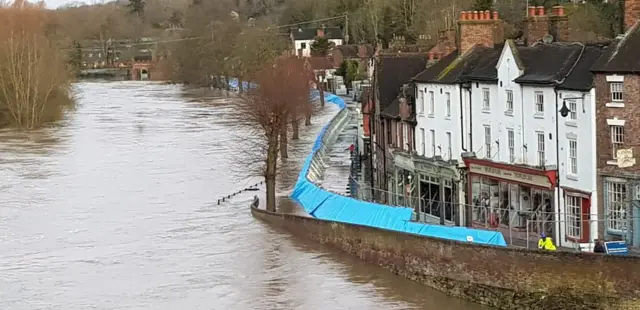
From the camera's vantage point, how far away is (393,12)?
336 ft

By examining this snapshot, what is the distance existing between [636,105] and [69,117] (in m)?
74.6

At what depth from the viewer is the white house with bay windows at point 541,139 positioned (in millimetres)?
25328

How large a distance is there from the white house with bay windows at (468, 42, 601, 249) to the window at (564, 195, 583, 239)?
0.08ft

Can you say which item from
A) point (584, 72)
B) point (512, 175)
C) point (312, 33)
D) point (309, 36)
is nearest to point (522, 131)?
point (512, 175)

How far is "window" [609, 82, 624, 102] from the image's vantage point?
24.3 meters

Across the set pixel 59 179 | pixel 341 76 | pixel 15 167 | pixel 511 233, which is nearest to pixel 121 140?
pixel 15 167

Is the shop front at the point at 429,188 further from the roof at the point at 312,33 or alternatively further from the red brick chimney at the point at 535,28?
the roof at the point at 312,33

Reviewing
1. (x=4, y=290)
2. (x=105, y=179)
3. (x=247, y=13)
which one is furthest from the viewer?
(x=247, y=13)

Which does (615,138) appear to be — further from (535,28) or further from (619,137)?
(535,28)

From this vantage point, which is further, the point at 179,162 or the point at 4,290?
the point at 179,162

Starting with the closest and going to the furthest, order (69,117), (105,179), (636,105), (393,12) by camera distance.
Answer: (636,105)
(105,179)
(69,117)
(393,12)

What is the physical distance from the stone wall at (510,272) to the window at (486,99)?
5360 mm

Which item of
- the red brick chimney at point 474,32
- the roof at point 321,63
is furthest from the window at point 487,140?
the roof at point 321,63

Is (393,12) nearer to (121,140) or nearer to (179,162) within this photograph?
(121,140)
